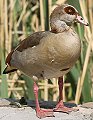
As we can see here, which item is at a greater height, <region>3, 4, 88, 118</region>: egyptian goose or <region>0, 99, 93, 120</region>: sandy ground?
<region>3, 4, 88, 118</region>: egyptian goose

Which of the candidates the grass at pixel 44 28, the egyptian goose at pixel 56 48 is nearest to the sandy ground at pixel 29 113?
the egyptian goose at pixel 56 48

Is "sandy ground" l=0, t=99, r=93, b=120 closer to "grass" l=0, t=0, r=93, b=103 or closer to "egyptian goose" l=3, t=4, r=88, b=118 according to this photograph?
"egyptian goose" l=3, t=4, r=88, b=118

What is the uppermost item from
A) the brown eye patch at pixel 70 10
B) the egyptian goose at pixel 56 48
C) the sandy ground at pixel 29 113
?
the brown eye patch at pixel 70 10

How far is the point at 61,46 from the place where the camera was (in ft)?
8.20

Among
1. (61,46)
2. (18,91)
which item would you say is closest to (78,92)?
(18,91)

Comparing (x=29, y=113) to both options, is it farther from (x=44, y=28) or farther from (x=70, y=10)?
(x=44, y=28)

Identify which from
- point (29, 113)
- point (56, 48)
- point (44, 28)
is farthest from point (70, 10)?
point (44, 28)

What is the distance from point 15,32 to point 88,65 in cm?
62

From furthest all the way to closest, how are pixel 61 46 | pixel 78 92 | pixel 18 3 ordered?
pixel 18 3 < pixel 78 92 < pixel 61 46

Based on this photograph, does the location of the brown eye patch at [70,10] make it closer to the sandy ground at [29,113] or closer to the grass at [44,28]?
the sandy ground at [29,113]

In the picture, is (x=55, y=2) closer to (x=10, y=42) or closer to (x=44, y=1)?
(x=44, y=1)

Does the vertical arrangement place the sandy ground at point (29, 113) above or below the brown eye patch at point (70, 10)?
below

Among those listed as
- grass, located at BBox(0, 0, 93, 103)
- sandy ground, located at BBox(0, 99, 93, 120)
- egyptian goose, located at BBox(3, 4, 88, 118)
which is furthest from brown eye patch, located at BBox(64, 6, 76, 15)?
grass, located at BBox(0, 0, 93, 103)

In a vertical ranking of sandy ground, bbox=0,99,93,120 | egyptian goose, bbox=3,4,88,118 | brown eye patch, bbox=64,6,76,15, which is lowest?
sandy ground, bbox=0,99,93,120
